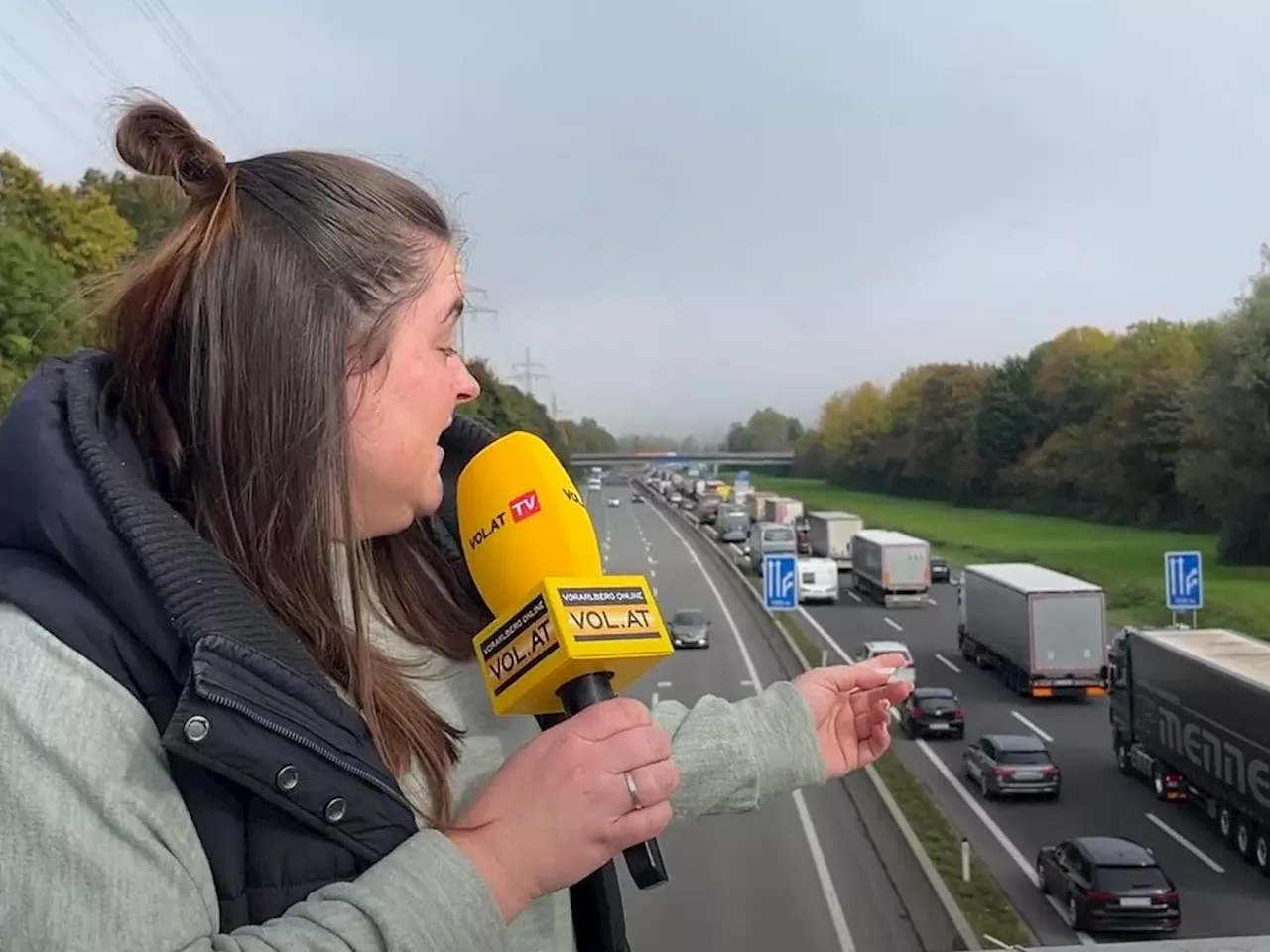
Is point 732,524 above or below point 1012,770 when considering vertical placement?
above

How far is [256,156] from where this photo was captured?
1.94ft

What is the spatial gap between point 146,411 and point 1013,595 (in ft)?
25.0

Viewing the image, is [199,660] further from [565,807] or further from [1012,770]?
[1012,770]

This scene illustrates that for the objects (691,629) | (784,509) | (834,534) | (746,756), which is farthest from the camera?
(784,509)

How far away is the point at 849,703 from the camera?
0.85 meters

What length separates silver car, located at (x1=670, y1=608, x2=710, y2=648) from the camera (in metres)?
7.61

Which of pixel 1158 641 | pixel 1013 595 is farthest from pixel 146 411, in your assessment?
pixel 1013 595

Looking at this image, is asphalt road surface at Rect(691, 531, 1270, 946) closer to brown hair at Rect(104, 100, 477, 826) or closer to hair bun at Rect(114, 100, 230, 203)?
brown hair at Rect(104, 100, 477, 826)

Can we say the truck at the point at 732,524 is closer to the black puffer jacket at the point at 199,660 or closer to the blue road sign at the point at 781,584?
the blue road sign at the point at 781,584

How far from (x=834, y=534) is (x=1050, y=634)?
265 inches

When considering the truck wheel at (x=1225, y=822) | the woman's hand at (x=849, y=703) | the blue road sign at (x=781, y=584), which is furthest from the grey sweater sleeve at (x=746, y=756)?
the blue road sign at (x=781, y=584)

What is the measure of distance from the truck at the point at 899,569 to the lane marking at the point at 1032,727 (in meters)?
3.43

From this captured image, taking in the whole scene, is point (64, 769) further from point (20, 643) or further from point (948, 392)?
point (948, 392)

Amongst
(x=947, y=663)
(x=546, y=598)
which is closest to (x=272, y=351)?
(x=546, y=598)
